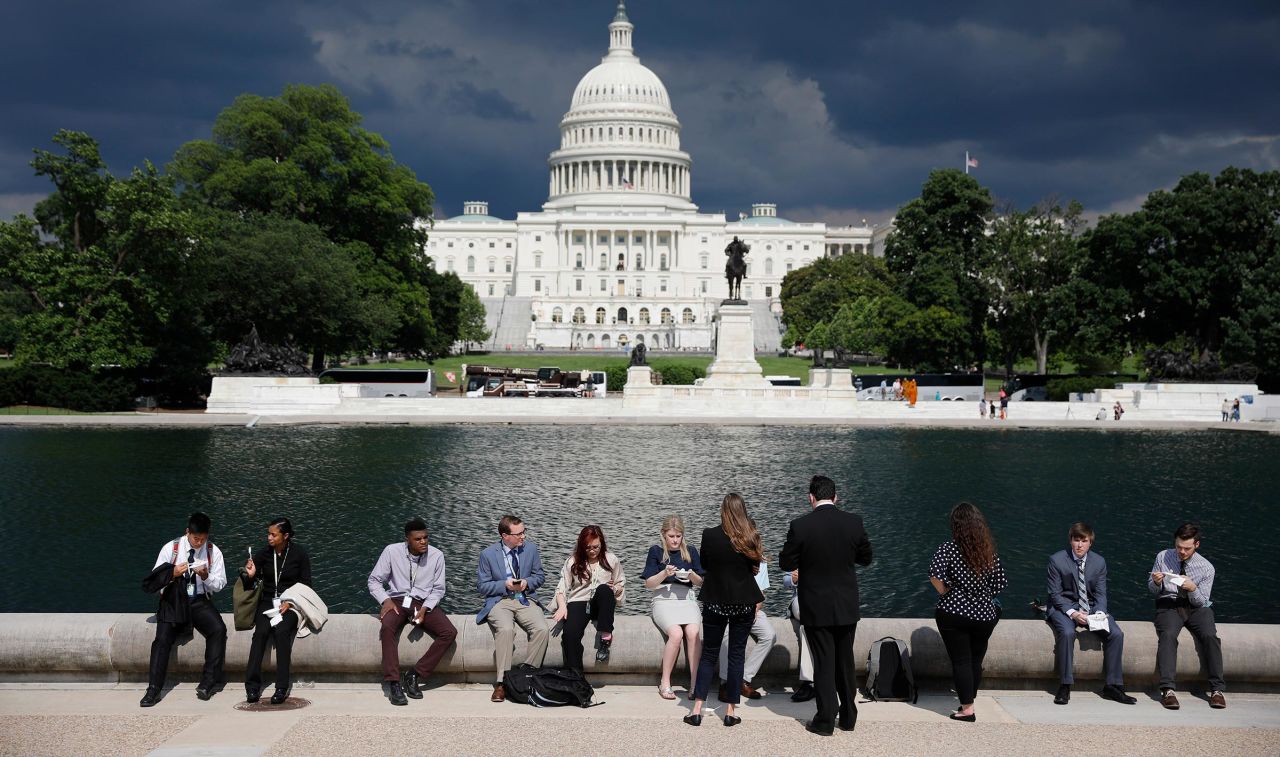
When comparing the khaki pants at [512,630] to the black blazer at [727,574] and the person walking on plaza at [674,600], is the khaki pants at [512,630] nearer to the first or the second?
the person walking on plaza at [674,600]

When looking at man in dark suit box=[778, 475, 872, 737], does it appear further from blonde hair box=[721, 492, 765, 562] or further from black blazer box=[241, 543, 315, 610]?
black blazer box=[241, 543, 315, 610]

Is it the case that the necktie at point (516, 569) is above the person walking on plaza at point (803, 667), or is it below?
above

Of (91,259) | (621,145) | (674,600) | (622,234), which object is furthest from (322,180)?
(621,145)

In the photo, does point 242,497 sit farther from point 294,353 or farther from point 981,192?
point 981,192

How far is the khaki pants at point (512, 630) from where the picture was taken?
805 cm

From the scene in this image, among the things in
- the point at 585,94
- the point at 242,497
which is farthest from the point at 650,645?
the point at 585,94

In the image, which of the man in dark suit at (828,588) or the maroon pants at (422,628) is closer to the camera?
the man in dark suit at (828,588)

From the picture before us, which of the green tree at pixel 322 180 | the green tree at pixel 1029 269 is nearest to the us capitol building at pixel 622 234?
the green tree at pixel 1029 269

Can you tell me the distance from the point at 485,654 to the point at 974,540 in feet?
12.4

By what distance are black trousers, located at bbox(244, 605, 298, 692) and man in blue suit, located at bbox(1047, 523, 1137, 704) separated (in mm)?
5739

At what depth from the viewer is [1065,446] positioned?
93.9 feet

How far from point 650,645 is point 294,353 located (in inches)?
1327

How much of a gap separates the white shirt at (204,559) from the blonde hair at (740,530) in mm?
3910

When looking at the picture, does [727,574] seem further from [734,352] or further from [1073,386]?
[1073,386]
